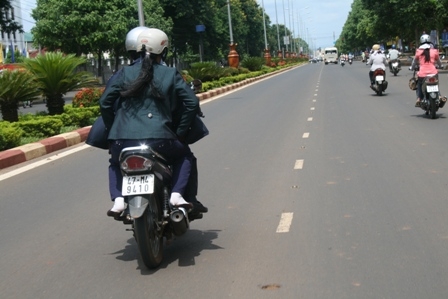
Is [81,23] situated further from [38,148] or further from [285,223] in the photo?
[285,223]

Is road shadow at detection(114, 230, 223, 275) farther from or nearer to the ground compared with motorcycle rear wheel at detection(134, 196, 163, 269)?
nearer to the ground

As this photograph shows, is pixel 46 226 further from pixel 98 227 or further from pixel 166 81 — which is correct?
pixel 166 81

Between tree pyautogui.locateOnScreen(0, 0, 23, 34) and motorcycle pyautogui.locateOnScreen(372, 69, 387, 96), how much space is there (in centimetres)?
2610

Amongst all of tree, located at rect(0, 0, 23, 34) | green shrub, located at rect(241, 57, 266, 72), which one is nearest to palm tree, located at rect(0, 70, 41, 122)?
tree, located at rect(0, 0, 23, 34)

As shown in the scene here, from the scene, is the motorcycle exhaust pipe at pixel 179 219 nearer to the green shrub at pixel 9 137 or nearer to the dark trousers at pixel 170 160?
the dark trousers at pixel 170 160

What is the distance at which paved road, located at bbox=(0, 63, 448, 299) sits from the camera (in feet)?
15.6

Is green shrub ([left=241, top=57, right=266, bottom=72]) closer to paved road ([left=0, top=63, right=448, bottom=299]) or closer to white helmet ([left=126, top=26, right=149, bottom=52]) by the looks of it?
paved road ([left=0, top=63, right=448, bottom=299])

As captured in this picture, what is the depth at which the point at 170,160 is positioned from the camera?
17.5 ft

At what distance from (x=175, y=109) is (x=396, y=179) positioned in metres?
3.84

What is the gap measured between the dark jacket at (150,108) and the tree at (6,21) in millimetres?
39458

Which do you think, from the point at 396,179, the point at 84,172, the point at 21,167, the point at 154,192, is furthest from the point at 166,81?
the point at 21,167

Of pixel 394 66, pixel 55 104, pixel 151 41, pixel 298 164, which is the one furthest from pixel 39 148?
pixel 394 66

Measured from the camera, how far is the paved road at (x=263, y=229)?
476 cm

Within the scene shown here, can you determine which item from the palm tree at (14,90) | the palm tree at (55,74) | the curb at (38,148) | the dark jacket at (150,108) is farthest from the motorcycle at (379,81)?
the dark jacket at (150,108)
